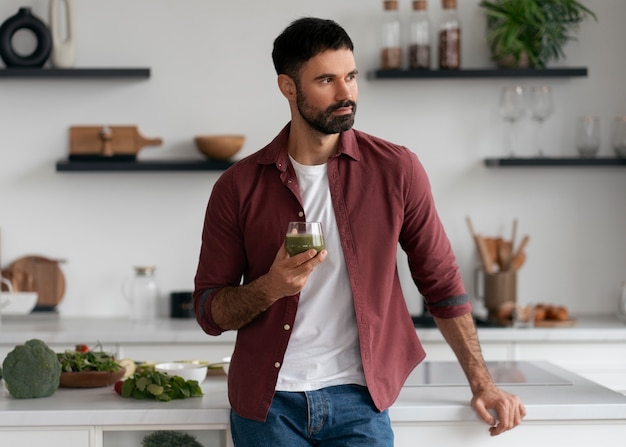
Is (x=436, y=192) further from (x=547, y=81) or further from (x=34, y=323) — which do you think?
(x=34, y=323)

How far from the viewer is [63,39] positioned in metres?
4.67

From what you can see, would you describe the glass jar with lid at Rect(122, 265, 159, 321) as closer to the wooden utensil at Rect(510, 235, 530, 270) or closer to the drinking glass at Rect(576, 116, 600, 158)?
the wooden utensil at Rect(510, 235, 530, 270)

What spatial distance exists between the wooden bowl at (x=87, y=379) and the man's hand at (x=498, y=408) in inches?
39.3

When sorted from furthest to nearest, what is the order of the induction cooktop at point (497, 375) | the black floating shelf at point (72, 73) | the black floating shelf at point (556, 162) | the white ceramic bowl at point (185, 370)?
the black floating shelf at point (556, 162) < the black floating shelf at point (72, 73) < the induction cooktop at point (497, 375) < the white ceramic bowl at point (185, 370)

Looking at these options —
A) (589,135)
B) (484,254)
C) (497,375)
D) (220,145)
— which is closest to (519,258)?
(484,254)

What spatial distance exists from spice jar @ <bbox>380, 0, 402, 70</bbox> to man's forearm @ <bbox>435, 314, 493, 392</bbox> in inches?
92.9

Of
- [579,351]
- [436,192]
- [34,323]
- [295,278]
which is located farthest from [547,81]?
[295,278]

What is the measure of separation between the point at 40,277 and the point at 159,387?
7.74 feet

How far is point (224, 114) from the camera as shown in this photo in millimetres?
4809

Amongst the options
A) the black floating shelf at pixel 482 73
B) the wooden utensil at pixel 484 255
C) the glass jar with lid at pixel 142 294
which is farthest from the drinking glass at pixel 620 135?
the glass jar with lid at pixel 142 294

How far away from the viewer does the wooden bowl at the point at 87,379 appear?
9.04 ft

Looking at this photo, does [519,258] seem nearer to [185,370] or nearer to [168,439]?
[185,370]

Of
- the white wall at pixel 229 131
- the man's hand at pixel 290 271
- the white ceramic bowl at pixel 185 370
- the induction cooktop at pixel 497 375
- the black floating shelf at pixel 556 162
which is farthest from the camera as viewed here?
the white wall at pixel 229 131

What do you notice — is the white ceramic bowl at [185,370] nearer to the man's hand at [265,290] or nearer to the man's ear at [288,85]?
the man's hand at [265,290]
